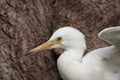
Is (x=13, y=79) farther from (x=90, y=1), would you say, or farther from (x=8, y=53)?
(x=90, y=1)

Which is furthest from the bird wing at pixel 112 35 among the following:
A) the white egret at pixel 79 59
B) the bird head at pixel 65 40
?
the bird head at pixel 65 40

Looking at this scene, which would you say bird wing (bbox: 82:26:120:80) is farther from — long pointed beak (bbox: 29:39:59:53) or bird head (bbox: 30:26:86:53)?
long pointed beak (bbox: 29:39:59:53)

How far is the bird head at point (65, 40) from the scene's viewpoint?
3.11 metres

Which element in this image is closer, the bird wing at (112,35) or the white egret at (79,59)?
the bird wing at (112,35)

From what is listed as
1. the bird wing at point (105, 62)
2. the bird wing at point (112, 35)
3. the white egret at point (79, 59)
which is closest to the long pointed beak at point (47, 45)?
the white egret at point (79, 59)

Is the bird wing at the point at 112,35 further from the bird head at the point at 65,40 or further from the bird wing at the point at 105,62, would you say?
the bird head at the point at 65,40

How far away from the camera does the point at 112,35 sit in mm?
2854

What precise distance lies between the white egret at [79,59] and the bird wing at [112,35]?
10 centimetres

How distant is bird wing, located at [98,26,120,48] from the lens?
2.77 metres

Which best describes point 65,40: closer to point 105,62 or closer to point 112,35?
point 105,62

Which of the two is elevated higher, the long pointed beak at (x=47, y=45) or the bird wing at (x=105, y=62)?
the long pointed beak at (x=47, y=45)

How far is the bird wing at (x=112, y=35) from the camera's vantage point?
109 inches

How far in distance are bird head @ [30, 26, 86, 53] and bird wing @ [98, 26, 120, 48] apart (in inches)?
11.7

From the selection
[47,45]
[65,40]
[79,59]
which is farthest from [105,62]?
[47,45]
